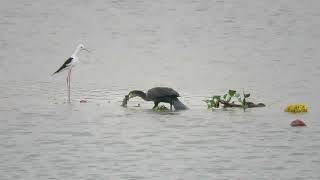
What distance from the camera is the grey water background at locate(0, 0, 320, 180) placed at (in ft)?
60.8

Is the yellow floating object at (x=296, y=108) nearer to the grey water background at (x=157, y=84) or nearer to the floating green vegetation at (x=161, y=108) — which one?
the grey water background at (x=157, y=84)

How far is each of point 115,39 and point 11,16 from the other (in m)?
8.18

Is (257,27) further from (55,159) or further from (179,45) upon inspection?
(55,159)

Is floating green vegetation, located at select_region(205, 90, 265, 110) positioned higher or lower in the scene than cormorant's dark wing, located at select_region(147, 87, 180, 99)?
lower

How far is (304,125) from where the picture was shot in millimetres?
21844

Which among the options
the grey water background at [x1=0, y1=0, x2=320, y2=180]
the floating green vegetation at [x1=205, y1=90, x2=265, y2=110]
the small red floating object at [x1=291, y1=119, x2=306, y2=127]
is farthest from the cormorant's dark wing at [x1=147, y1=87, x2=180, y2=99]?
the small red floating object at [x1=291, y1=119, x2=306, y2=127]

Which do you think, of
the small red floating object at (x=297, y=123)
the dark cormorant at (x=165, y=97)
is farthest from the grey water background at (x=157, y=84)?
the dark cormorant at (x=165, y=97)

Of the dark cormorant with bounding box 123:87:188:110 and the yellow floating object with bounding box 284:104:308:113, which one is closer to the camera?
the yellow floating object with bounding box 284:104:308:113

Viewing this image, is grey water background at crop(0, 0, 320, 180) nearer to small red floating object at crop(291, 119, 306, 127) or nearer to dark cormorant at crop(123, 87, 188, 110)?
small red floating object at crop(291, 119, 306, 127)

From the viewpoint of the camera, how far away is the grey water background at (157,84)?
18.5m

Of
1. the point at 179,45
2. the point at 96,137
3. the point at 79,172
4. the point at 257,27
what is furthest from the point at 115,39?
the point at 79,172

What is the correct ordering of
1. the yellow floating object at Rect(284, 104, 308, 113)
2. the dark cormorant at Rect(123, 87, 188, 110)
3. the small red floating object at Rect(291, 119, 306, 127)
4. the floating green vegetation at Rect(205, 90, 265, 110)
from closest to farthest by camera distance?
the small red floating object at Rect(291, 119, 306, 127), the yellow floating object at Rect(284, 104, 308, 113), the floating green vegetation at Rect(205, 90, 265, 110), the dark cormorant at Rect(123, 87, 188, 110)

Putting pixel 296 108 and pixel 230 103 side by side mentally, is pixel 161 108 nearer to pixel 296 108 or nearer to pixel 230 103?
pixel 230 103

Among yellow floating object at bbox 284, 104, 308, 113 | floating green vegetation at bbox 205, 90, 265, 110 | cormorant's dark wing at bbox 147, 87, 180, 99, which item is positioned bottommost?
yellow floating object at bbox 284, 104, 308, 113
